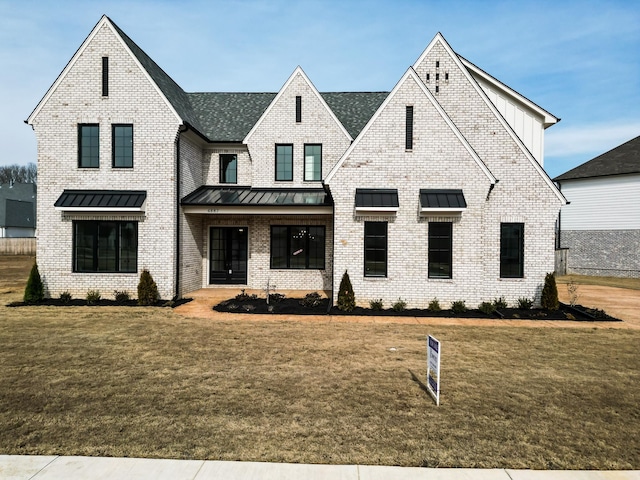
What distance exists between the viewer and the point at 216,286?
18.2 meters

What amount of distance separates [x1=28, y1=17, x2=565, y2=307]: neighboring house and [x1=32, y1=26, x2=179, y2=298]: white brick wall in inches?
2.2

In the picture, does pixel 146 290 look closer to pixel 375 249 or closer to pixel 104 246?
→ pixel 104 246

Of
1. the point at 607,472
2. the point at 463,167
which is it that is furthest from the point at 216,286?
the point at 607,472

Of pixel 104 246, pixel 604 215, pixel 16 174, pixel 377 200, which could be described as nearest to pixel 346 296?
pixel 377 200

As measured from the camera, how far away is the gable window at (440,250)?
43.9 ft

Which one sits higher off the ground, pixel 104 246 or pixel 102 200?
pixel 102 200

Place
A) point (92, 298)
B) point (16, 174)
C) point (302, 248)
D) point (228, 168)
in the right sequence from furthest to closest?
point (16, 174), point (228, 168), point (302, 248), point (92, 298)

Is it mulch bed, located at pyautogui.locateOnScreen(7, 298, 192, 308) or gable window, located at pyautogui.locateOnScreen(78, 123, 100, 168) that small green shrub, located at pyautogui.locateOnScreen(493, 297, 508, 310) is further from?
gable window, located at pyautogui.locateOnScreen(78, 123, 100, 168)

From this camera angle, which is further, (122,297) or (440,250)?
(122,297)

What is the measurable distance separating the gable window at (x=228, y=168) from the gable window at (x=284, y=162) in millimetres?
2232

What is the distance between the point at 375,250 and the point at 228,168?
9104mm

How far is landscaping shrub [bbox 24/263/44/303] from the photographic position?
1409 cm

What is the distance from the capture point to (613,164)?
101ft

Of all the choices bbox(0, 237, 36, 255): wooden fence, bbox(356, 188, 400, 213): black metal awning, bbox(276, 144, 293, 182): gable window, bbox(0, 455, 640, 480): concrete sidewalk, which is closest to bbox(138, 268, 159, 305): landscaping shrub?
bbox(276, 144, 293, 182): gable window
